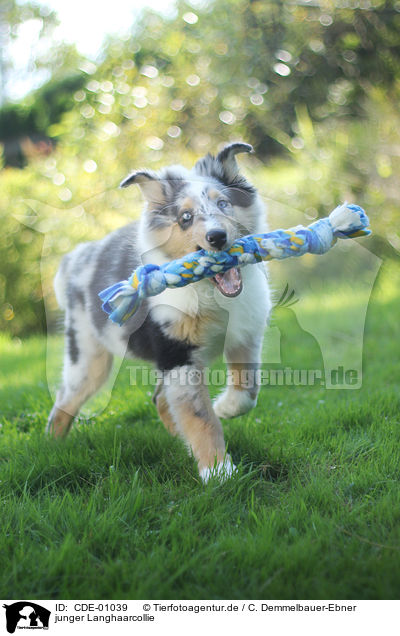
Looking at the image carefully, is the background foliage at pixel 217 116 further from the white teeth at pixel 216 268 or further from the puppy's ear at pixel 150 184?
the white teeth at pixel 216 268

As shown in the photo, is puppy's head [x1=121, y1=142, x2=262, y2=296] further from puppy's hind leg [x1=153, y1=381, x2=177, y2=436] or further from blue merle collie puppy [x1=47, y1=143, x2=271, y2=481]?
puppy's hind leg [x1=153, y1=381, x2=177, y2=436]

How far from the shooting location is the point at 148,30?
26.9 feet

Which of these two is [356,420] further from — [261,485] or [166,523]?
[166,523]

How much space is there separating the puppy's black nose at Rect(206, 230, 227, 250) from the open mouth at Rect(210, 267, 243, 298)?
19 centimetres

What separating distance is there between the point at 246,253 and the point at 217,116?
643 centimetres

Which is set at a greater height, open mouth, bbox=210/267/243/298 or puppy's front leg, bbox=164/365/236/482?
open mouth, bbox=210/267/243/298

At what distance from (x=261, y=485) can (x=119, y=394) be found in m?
1.97

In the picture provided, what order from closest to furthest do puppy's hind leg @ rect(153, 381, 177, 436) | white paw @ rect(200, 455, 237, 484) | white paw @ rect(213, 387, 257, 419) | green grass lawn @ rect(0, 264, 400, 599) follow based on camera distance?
green grass lawn @ rect(0, 264, 400, 599) < white paw @ rect(200, 455, 237, 484) < white paw @ rect(213, 387, 257, 419) < puppy's hind leg @ rect(153, 381, 177, 436)

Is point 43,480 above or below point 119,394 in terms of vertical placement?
above

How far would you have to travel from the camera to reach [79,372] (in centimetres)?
384

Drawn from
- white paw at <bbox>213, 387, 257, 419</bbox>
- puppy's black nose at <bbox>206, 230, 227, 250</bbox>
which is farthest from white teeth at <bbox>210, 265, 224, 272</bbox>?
white paw at <bbox>213, 387, 257, 419</bbox>

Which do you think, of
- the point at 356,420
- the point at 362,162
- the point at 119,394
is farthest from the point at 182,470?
the point at 362,162

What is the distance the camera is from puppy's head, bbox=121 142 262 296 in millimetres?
2944

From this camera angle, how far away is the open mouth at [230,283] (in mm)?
2924
